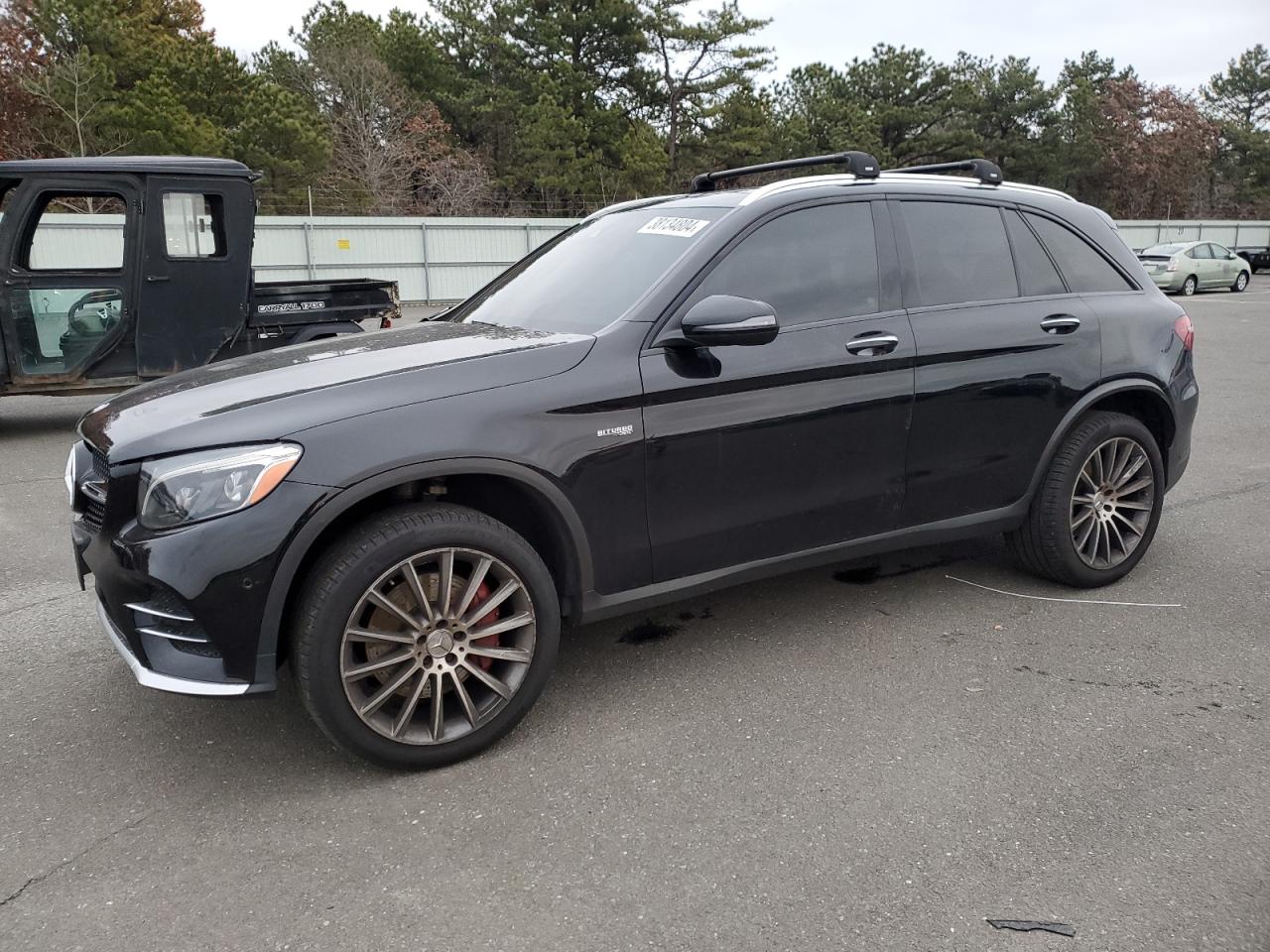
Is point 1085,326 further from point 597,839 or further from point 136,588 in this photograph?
point 136,588

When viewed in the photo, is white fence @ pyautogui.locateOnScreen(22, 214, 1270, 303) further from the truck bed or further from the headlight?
the headlight

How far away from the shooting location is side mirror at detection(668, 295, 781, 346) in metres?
3.17

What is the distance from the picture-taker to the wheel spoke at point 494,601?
300 centimetres

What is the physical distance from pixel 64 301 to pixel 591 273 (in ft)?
20.2

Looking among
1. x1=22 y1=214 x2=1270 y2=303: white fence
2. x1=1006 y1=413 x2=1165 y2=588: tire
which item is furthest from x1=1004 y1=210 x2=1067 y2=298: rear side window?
x1=22 y1=214 x2=1270 y2=303: white fence

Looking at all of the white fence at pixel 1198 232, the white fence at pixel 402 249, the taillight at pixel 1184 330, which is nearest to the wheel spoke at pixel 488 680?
the taillight at pixel 1184 330

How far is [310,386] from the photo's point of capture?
301cm

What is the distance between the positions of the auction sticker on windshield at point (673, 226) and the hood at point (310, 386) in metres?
0.66

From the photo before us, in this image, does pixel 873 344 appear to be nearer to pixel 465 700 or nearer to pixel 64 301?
pixel 465 700

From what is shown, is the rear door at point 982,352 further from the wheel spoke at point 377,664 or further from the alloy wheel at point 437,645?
the wheel spoke at point 377,664

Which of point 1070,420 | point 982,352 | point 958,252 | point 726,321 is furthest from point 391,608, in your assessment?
point 1070,420

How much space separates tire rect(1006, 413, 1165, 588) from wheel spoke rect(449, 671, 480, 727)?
8.53ft

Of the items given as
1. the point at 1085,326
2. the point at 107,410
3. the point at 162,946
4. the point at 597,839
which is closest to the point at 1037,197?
the point at 1085,326

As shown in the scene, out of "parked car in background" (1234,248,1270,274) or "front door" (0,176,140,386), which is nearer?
"front door" (0,176,140,386)
